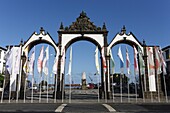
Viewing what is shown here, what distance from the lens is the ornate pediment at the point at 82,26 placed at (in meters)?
24.4

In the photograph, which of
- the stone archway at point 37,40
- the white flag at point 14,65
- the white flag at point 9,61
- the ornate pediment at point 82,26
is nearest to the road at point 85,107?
the white flag at point 9,61

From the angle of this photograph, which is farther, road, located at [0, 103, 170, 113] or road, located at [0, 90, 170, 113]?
road, located at [0, 90, 170, 113]

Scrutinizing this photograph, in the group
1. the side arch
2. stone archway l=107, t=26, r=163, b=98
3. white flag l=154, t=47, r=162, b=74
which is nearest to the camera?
white flag l=154, t=47, r=162, b=74

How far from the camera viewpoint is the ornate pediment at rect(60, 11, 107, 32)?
24386 millimetres

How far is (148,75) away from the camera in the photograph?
76.7 ft

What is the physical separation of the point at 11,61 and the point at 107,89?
12648 mm

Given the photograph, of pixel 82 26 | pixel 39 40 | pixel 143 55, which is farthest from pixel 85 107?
pixel 39 40

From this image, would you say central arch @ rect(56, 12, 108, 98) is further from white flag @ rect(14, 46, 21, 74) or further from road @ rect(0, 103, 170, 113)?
road @ rect(0, 103, 170, 113)

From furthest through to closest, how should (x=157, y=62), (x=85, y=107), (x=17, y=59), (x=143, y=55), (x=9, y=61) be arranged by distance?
(x=143, y=55)
(x=17, y=59)
(x=157, y=62)
(x=9, y=61)
(x=85, y=107)

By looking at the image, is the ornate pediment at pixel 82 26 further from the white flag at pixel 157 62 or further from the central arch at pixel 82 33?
the white flag at pixel 157 62

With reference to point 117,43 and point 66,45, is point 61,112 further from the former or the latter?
point 117,43

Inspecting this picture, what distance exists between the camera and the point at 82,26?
24438mm

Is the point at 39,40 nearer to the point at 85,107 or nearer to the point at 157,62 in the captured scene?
the point at 85,107

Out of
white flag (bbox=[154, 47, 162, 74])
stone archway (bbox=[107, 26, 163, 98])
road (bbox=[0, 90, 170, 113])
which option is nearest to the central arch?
stone archway (bbox=[107, 26, 163, 98])
